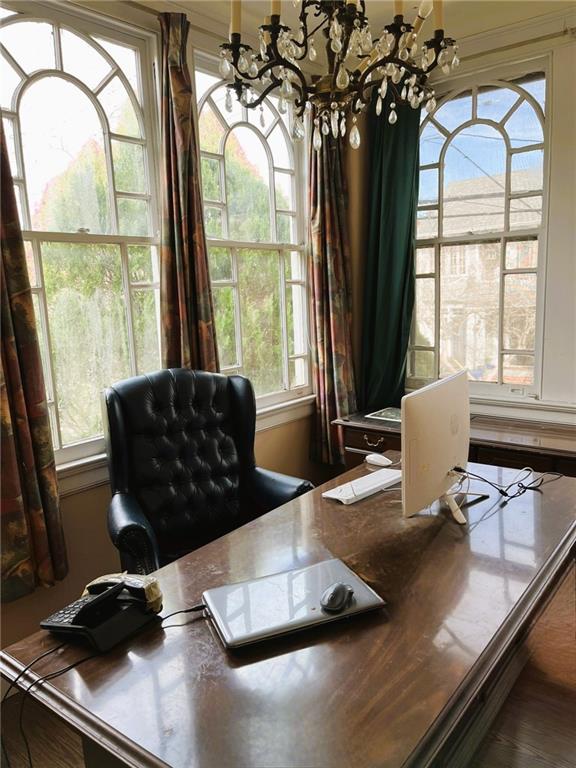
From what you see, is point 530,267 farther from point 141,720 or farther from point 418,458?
point 141,720

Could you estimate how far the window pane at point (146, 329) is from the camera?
2422 mm

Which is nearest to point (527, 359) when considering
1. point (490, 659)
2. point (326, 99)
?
point (326, 99)

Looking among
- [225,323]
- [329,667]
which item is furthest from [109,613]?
[225,323]

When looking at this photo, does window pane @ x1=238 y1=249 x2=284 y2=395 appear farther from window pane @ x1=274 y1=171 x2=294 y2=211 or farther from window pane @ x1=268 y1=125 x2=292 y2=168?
window pane @ x1=268 y1=125 x2=292 y2=168

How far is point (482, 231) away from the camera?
3045 mm

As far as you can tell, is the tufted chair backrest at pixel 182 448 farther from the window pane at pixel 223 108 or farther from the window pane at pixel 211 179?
the window pane at pixel 223 108

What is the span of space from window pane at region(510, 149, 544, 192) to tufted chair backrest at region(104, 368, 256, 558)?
1.85m

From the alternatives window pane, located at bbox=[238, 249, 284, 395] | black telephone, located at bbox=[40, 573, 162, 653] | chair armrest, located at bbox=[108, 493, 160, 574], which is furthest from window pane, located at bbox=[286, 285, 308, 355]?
black telephone, located at bbox=[40, 573, 162, 653]

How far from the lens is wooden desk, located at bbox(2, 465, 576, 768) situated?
0.83 metres

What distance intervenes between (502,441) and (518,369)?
2.26 feet

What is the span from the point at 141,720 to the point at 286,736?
243mm

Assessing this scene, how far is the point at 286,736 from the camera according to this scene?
841mm

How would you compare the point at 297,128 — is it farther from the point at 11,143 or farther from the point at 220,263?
the point at 220,263

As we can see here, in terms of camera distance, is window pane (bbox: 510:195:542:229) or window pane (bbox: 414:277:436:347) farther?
window pane (bbox: 414:277:436:347)
